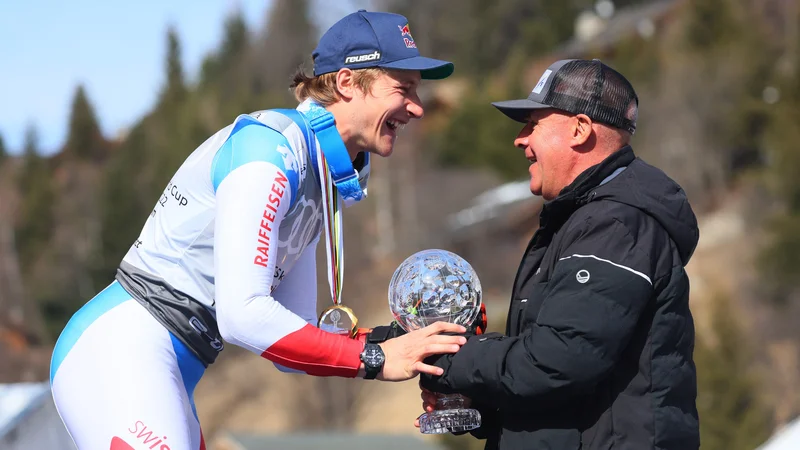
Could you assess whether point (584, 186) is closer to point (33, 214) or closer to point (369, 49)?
point (369, 49)

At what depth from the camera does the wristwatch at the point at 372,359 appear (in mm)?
3957

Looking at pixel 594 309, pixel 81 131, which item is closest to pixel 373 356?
pixel 594 309

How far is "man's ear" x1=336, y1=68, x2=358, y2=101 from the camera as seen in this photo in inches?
164

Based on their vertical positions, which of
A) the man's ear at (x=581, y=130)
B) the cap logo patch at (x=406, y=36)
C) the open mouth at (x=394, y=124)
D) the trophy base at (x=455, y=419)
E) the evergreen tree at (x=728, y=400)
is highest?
the cap logo patch at (x=406, y=36)

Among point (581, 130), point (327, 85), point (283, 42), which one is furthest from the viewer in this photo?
point (283, 42)

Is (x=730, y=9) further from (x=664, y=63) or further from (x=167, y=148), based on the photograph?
(x=167, y=148)

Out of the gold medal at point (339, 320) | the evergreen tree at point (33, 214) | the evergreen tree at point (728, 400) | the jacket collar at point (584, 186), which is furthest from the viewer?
the evergreen tree at point (33, 214)

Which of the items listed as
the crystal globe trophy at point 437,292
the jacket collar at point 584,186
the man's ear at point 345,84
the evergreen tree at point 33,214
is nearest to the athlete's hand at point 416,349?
the crystal globe trophy at point 437,292

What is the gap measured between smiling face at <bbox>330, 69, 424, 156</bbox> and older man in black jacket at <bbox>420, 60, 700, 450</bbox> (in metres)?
0.52

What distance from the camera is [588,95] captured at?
3842 millimetres

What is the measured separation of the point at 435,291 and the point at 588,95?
2.96 ft

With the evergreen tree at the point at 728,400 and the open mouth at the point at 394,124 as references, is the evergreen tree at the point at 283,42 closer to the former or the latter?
the evergreen tree at the point at 728,400

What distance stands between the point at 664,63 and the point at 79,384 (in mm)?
37606

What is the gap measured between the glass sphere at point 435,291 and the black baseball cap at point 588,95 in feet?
2.09
